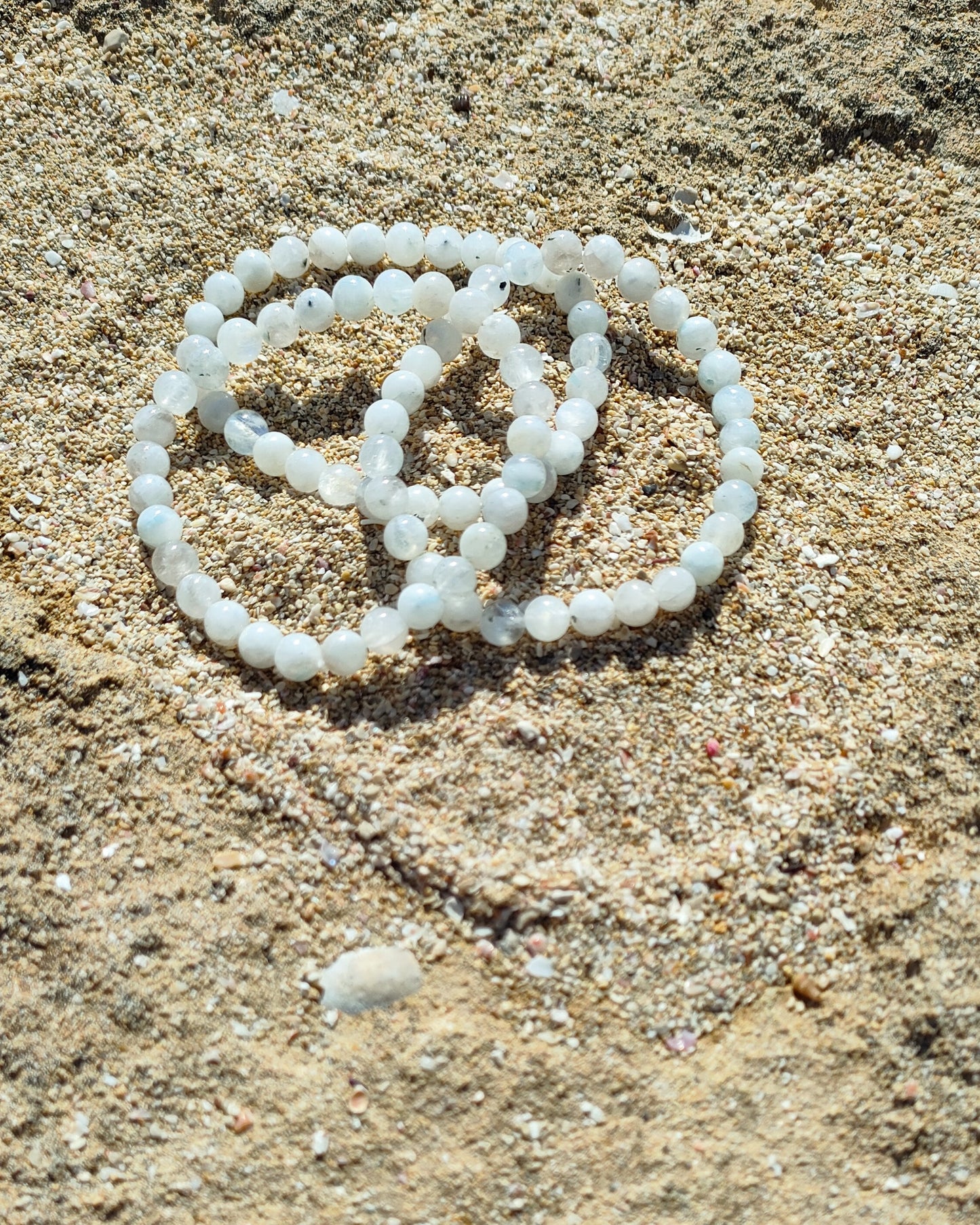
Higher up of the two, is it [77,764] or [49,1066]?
[77,764]

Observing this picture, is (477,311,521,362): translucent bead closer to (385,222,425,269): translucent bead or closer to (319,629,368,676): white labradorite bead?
(385,222,425,269): translucent bead

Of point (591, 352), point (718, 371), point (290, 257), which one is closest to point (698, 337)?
point (718, 371)

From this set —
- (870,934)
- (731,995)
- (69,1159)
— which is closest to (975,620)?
(870,934)

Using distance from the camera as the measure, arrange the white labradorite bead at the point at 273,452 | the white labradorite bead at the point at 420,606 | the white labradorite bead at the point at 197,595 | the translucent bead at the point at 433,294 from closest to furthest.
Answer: the white labradorite bead at the point at 420,606 → the white labradorite bead at the point at 197,595 → the white labradorite bead at the point at 273,452 → the translucent bead at the point at 433,294

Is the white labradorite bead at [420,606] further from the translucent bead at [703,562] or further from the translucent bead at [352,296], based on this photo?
the translucent bead at [352,296]

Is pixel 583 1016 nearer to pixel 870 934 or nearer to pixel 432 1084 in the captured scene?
pixel 432 1084

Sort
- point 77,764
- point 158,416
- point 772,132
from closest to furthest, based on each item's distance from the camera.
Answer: point 77,764, point 158,416, point 772,132

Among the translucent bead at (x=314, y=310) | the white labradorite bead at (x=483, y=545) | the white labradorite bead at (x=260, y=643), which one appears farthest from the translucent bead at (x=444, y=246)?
the white labradorite bead at (x=260, y=643)
